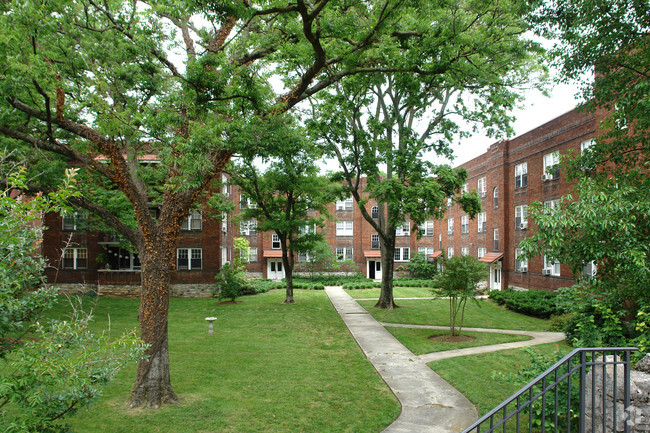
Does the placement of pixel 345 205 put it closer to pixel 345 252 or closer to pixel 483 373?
pixel 345 252

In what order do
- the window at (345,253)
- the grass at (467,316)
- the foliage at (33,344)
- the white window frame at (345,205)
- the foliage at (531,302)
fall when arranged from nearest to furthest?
the foliage at (33,344) < the grass at (467,316) < the foliage at (531,302) < the window at (345,253) < the white window frame at (345,205)

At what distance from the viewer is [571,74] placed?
9.09 m

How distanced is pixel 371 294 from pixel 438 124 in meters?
14.9

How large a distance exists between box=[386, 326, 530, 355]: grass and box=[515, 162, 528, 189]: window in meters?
15.0

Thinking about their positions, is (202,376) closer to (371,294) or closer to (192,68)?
(192,68)

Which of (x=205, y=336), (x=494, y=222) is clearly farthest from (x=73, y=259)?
(x=494, y=222)

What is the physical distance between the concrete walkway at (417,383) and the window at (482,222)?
18594 millimetres

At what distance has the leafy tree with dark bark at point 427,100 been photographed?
1041cm

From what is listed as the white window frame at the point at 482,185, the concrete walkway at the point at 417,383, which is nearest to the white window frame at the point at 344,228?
the white window frame at the point at 482,185

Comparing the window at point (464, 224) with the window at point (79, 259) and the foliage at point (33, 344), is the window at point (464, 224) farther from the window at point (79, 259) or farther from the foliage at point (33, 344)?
the foliage at point (33, 344)

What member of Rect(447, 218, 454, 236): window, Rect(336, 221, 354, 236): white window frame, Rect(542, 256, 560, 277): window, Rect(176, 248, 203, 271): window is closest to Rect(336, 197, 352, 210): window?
Rect(336, 221, 354, 236): white window frame

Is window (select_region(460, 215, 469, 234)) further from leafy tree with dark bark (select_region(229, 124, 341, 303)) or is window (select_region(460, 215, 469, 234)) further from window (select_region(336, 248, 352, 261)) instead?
leafy tree with dark bark (select_region(229, 124, 341, 303))

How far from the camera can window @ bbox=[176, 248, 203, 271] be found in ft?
99.9

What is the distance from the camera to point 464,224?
1581 inches
